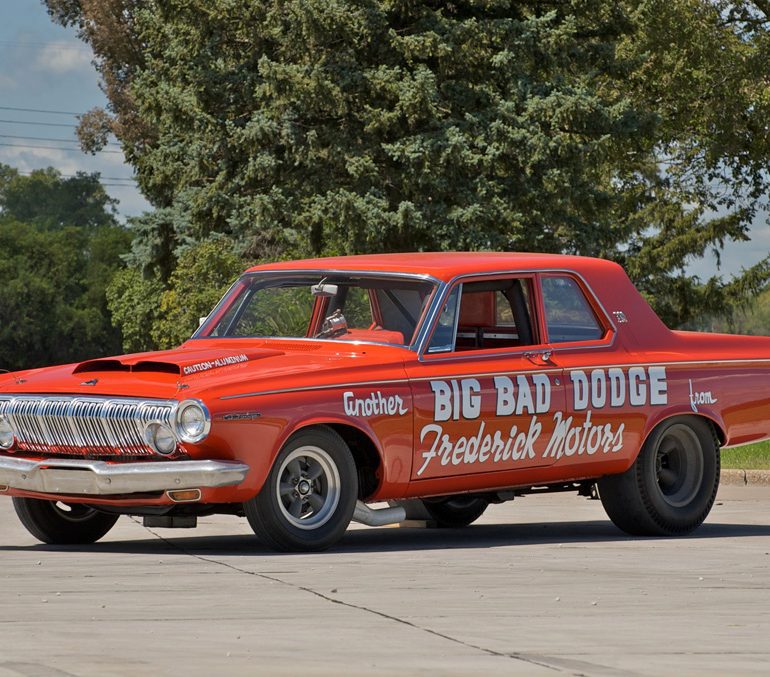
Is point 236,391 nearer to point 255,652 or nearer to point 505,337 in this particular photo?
point 505,337

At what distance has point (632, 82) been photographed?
38.9 metres

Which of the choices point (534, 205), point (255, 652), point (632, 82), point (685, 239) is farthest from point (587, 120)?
point (255, 652)

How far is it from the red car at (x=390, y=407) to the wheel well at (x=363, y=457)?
0.02 meters

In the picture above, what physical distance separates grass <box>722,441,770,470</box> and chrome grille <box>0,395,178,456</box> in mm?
9334

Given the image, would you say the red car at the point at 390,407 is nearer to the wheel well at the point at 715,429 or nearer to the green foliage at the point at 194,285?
the wheel well at the point at 715,429

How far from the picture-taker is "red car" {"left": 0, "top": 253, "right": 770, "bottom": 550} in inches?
371

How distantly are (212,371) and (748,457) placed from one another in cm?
1054

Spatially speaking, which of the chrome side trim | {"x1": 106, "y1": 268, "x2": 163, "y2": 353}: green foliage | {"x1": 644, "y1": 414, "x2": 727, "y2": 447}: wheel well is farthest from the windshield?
{"x1": 106, "y1": 268, "x2": 163, "y2": 353}: green foliage

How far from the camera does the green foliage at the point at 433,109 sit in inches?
1346

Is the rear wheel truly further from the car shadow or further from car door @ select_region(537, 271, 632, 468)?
car door @ select_region(537, 271, 632, 468)

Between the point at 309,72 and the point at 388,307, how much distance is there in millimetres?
24250

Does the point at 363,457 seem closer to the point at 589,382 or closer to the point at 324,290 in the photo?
the point at 324,290

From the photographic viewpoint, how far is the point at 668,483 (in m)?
11.6

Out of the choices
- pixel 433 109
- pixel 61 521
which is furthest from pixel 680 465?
pixel 433 109
